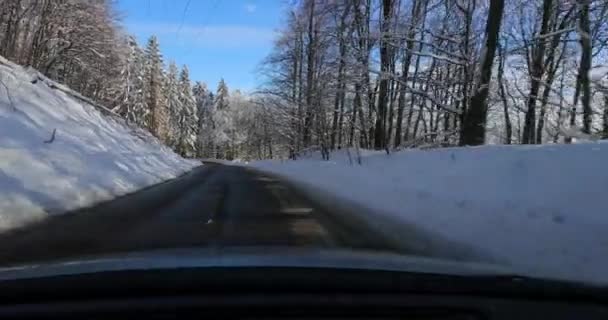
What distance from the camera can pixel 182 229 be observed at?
9.61 metres

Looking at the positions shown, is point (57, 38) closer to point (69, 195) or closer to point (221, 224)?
point (69, 195)

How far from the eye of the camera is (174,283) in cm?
257

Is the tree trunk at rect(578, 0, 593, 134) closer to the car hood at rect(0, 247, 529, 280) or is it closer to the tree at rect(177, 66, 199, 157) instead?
the car hood at rect(0, 247, 529, 280)

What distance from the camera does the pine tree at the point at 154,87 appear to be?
308 feet

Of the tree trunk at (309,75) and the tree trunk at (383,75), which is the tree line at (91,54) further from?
the tree trunk at (383,75)

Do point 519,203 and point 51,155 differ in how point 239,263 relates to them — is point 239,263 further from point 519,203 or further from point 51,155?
point 51,155

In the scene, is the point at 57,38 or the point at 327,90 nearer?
the point at 327,90

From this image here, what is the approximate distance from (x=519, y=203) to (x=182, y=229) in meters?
4.76

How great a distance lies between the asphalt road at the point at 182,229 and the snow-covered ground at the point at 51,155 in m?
0.80

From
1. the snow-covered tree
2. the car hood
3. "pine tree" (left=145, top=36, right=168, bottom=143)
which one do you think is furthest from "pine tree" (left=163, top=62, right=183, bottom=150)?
the car hood

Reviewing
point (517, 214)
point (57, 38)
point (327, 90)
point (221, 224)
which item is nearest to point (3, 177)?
point (221, 224)

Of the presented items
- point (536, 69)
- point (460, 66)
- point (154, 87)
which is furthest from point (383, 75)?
point (154, 87)

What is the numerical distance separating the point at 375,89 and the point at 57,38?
90.1 feet

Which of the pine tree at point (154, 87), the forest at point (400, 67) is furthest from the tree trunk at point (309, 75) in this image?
the pine tree at point (154, 87)
